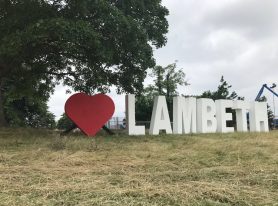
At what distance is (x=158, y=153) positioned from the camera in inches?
488

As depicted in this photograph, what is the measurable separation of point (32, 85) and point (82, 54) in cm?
726

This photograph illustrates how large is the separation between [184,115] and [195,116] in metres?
0.96

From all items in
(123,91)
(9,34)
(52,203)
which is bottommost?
(52,203)

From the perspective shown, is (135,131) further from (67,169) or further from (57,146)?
(67,169)

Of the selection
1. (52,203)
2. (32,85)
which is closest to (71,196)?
(52,203)

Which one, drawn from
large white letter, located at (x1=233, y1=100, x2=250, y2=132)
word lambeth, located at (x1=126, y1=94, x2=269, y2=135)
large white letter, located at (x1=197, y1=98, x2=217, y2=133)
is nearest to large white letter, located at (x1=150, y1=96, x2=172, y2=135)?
word lambeth, located at (x1=126, y1=94, x2=269, y2=135)

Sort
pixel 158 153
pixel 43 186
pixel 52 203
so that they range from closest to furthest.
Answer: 1. pixel 52 203
2. pixel 43 186
3. pixel 158 153

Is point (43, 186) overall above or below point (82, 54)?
below

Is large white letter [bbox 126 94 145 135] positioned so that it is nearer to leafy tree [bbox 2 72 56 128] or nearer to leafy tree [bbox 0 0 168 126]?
leafy tree [bbox 0 0 168 126]

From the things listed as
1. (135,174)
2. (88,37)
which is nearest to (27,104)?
(88,37)

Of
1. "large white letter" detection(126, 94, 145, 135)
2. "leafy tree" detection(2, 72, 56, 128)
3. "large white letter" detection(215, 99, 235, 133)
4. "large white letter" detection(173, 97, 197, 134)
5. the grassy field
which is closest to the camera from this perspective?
the grassy field

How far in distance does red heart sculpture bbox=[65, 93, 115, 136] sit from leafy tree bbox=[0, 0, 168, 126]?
86 centimetres

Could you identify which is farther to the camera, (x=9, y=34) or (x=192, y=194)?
(x=9, y=34)

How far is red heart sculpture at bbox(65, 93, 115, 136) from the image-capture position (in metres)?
17.5
